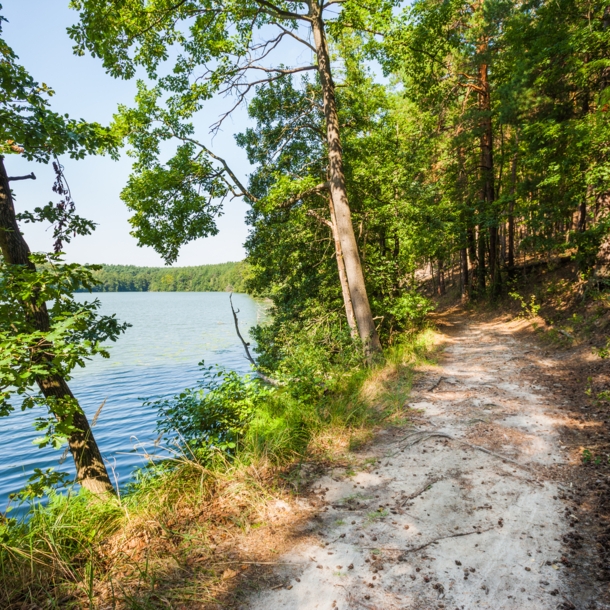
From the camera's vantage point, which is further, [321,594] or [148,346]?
[148,346]

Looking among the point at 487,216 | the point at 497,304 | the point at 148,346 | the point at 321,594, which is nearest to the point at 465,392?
the point at 321,594

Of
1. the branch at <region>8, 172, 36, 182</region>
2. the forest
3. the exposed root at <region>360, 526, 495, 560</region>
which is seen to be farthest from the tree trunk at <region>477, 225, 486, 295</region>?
the branch at <region>8, 172, 36, 182</region>

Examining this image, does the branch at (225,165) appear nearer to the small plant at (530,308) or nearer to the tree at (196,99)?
the tree at (196,99)

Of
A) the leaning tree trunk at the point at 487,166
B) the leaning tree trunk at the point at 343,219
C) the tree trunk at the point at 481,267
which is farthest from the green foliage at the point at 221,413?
the tree trunk at the point at 481,267

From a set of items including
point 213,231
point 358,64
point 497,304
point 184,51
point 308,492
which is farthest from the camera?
point 497,304

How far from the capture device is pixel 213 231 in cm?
920

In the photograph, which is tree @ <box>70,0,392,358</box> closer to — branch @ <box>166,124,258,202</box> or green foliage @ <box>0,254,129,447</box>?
branch @ <box>166,124,258,202</box>

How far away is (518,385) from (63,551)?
633cm

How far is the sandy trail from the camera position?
7.59ft

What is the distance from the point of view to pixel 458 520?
2.99 m

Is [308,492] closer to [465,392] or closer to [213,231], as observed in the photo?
[465,392]

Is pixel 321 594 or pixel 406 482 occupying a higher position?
pixel 321 594

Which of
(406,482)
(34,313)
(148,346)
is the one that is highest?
(34,313)

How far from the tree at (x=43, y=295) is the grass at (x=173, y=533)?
723mm
